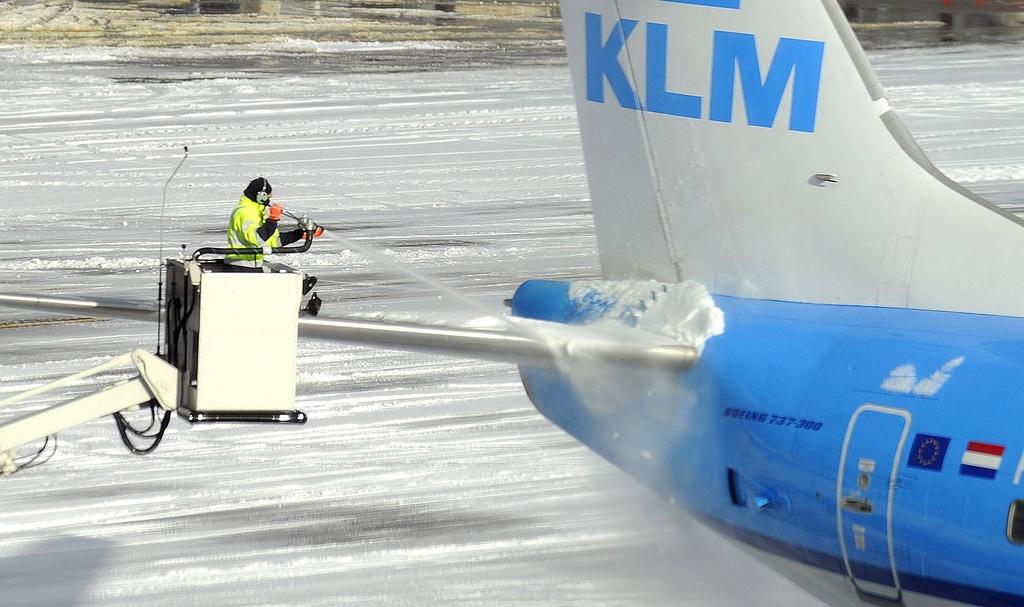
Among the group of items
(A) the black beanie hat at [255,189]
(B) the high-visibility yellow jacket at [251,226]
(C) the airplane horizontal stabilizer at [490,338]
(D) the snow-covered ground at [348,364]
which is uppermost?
(A) the black beanie hat at [255,189]

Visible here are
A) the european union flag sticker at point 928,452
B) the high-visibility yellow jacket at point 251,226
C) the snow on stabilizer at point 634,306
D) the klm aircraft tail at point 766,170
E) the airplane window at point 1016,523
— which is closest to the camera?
the airplane window at point 1016,523

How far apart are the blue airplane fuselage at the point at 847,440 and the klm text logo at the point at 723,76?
4.92ft

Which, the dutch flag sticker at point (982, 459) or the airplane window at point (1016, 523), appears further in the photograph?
the dutch flag sticker at point (982, 459)

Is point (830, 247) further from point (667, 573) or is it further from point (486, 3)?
point (486, 3)

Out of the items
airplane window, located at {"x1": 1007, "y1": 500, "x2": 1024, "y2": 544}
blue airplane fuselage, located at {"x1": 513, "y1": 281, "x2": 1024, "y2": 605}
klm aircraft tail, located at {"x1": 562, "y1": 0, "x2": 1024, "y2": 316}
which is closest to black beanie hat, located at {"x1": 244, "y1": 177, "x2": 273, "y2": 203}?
klm aircraft tail, located at {"x1": 562, "y1": 0, "x2": 1024, "y2": 316}

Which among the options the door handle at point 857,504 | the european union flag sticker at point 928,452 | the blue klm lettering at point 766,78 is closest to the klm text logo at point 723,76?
the blue klm lettering at point 766,78

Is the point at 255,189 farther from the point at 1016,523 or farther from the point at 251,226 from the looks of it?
the point at 1016,523

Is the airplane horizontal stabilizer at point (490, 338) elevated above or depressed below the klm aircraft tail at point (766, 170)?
below

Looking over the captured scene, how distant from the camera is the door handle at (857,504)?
8086mm

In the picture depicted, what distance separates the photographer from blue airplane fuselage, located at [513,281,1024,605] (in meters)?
7.59

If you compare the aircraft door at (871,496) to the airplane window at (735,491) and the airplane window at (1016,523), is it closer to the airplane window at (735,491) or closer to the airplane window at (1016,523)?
the airplane window at (1016,523)

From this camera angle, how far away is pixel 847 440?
827cm

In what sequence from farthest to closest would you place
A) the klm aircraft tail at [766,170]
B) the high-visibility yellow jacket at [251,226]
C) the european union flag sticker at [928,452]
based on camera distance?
the high-visibility yellow jacket at [251,226], the klm aircraft tail at [766,170], the european union flag sticker at [928,452]

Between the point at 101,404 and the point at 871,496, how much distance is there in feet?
16.4
